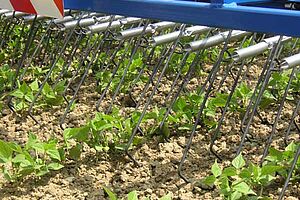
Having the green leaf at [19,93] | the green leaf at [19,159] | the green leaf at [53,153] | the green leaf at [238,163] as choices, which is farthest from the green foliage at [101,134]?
the green leaf at [238,163]

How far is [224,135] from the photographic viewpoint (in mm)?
2285

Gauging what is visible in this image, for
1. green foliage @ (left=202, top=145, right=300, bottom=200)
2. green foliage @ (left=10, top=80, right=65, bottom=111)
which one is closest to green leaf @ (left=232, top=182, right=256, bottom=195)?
green foliage @ (left=202, top=145, right=300, bottom=200)

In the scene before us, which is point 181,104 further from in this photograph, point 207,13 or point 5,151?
point 5,151

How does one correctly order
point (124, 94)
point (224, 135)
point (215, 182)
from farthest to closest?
point (124, 94) < point (224, 135) < point (215, 182)

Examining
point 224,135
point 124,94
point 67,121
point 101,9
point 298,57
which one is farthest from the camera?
point 124,94

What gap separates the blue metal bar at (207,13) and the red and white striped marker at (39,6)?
11 centimetres

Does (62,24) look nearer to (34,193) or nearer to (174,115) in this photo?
(174,115)

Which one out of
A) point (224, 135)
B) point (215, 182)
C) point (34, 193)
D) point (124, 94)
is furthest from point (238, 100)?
point (34, 193)

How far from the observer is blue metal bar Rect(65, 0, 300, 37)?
156cm

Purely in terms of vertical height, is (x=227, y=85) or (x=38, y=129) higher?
(x=227, y=85)

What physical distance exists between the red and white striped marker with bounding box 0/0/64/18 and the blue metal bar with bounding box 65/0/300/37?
11cm

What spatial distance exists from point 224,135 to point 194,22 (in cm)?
66

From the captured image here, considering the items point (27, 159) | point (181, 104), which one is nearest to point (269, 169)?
point (181, 104)

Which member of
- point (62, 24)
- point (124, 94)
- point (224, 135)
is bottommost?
point (224, 135)
